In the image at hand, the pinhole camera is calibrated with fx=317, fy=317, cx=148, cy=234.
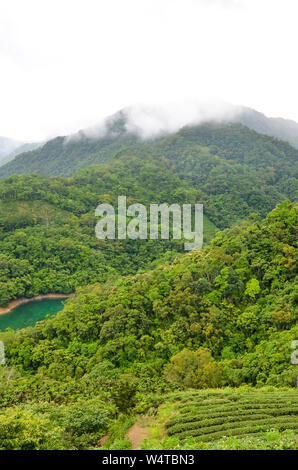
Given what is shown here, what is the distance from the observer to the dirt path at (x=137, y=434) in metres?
9.73

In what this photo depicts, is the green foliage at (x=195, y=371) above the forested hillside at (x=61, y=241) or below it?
below

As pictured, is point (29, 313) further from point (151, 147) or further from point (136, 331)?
point (151, 147)

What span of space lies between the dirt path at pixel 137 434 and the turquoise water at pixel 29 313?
26.1 m

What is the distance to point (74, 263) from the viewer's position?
45.2 meters

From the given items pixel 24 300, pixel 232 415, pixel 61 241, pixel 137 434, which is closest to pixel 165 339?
pixel 232 415

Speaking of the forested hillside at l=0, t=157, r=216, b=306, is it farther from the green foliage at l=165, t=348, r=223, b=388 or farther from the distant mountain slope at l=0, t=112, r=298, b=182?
the distant mountain slope at l=0, t=112, r=298, b=182

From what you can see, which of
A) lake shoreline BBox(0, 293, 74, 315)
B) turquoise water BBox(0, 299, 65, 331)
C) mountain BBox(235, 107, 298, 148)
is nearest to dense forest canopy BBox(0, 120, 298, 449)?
lake shoreline BBox(0, 293, 74, 315)

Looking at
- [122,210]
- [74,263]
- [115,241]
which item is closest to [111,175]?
[122,210]

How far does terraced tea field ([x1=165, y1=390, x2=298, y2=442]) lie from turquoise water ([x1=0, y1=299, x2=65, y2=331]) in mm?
26111

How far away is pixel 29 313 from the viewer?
124 feet

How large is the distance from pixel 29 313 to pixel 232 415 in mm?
32448

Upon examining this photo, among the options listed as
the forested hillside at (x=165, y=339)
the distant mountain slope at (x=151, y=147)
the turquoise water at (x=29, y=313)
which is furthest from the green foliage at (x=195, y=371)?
the distant mountain slope at (x=151, y=147)

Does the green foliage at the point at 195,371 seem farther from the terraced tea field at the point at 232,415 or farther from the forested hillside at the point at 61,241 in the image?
the forested hillside at the point at 61,241

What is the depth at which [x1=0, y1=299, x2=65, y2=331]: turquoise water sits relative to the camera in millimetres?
34875
